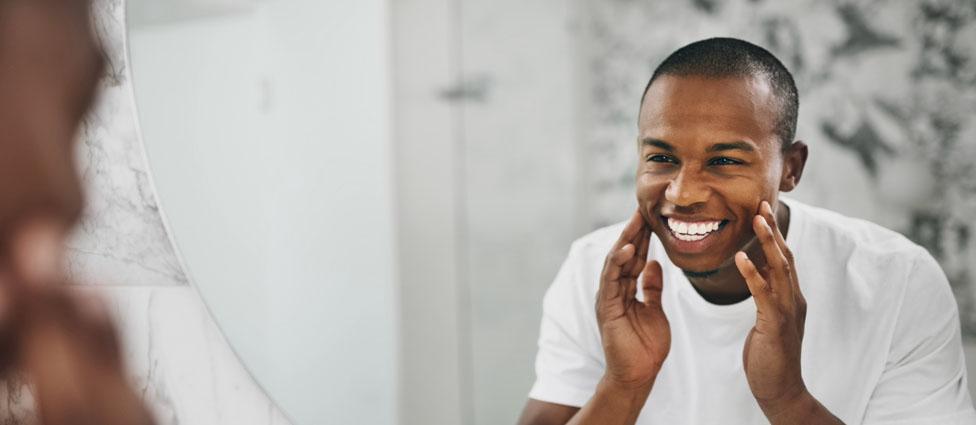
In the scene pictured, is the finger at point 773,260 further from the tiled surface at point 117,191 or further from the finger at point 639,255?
the tiled surface at point 117,191

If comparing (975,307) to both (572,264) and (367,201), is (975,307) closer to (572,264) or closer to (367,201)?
(572,264)

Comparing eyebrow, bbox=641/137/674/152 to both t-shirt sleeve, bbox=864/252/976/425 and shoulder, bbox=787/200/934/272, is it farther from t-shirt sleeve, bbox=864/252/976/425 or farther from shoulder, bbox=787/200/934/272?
t-shirt sleeve, bbox=864/252/976/425

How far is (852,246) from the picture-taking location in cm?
71

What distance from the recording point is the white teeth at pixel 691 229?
73cm

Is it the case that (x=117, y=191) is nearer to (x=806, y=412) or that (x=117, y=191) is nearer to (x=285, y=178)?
(x=285, y=178)

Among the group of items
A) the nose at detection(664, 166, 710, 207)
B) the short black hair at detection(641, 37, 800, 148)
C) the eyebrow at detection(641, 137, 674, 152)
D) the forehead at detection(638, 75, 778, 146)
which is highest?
the short black hair at detection(641, 37, 800, 148)

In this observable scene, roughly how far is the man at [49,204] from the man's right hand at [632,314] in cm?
72

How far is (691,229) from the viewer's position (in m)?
0.74

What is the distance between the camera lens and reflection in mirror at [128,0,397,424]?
3.12 ft

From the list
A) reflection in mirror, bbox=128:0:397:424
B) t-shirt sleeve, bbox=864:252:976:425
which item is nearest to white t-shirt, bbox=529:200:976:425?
t-shirt sleeve, bbox=864:252:976:425

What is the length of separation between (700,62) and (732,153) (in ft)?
0.27

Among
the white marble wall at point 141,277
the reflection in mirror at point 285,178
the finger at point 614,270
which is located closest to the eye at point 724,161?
the finger at point 614,270

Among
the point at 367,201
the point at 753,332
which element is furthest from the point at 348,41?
the point at 753,332

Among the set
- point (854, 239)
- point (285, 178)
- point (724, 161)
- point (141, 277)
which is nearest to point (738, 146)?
point (724, 161)
